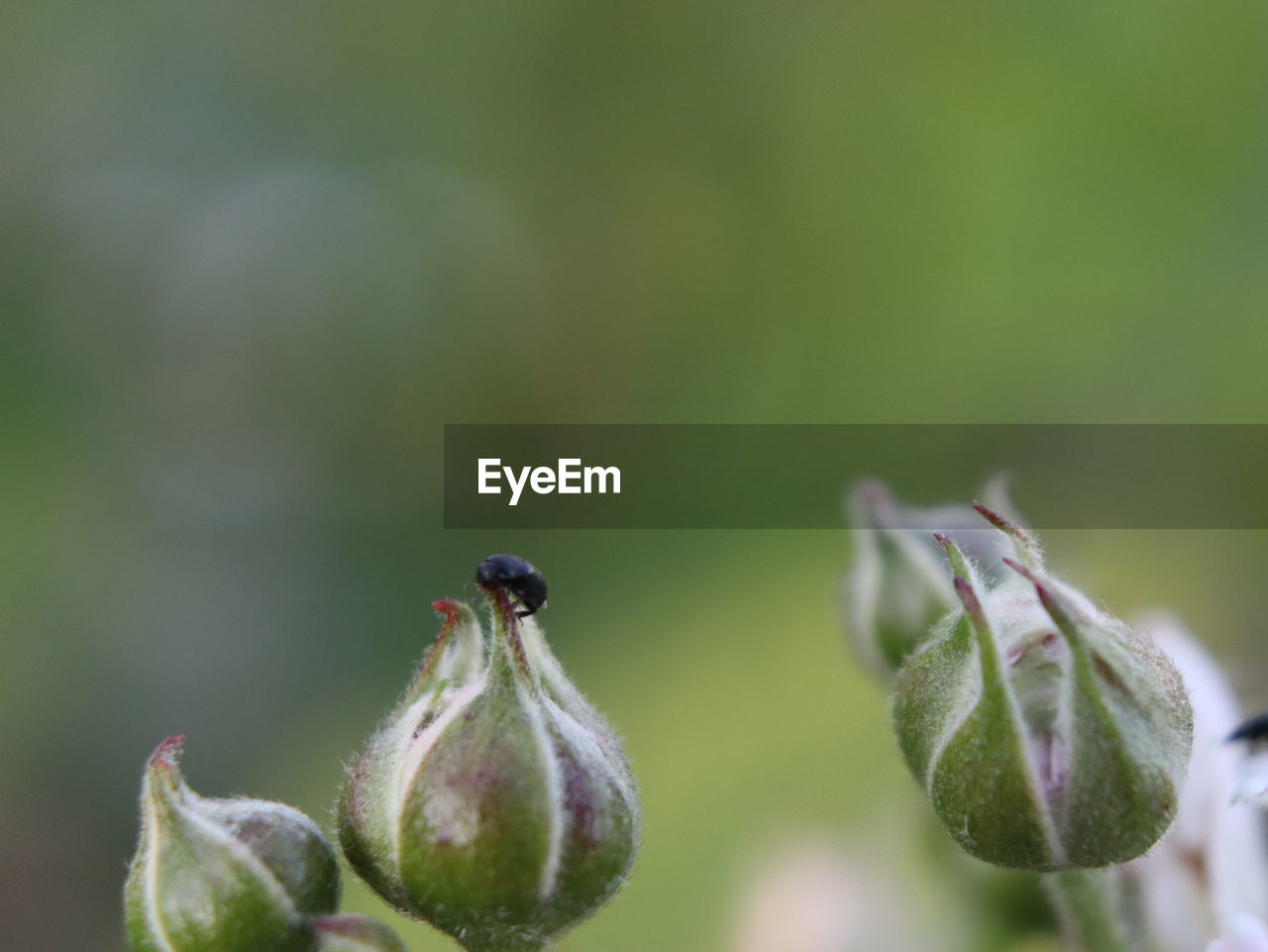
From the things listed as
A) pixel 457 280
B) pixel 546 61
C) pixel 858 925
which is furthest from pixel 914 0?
pixel 858 925

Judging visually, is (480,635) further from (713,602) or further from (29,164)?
(29,164)

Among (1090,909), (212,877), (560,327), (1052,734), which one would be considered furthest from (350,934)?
(560,327)

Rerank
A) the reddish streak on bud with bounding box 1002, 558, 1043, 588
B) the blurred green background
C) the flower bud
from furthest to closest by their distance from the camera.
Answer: the blurred green background < the flower bud < the reddish streak on bud with bounding box 1002, 558, 1043, 588

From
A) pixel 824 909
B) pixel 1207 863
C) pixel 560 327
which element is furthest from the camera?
pixel 560 327

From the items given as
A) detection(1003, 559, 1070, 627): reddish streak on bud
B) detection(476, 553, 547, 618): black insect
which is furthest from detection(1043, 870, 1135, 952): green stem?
detection(476, 553, 547, 618): black insect

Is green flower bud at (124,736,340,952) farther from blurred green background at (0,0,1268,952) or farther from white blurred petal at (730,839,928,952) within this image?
blurred green background at (0,0,1268,952)

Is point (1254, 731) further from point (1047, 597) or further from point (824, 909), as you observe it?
point (824, 909)
